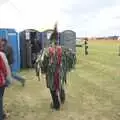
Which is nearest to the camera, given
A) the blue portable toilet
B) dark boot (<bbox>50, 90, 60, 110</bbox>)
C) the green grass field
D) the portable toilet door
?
the green grass field

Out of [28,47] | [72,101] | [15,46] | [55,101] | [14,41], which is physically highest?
[14,41]

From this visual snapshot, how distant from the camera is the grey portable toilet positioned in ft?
65.3

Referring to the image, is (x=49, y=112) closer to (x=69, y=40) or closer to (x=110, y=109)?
(x=110, y=109)

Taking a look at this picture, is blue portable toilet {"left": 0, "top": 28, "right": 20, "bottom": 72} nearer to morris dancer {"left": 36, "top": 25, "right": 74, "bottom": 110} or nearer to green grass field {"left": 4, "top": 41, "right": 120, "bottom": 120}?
green grass field {"left": 4, "top": 41, "right": 120, "bottom": 120}

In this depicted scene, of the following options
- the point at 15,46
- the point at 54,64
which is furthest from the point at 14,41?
the point at 54,64

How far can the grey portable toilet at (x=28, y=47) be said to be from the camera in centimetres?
1991

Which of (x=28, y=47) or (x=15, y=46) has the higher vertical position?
(x=15, y=46)

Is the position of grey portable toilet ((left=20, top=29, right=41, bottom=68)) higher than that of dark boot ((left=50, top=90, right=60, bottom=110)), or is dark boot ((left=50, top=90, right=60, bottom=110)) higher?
grey portable toilet ((left=20, top=29, right=41, bottom=68))

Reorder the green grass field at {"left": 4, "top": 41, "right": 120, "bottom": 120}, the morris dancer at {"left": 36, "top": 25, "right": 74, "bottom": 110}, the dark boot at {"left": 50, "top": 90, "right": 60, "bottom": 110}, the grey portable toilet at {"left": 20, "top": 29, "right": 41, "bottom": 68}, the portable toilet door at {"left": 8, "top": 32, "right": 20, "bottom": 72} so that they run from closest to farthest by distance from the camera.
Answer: the green grass field at {"left": 4, "top": 41, "right": 120, "bottom": 120} → the morris dancer at {"left": 36, "top": 25, "right": 74, "bottom": 110} → the dark boot at {"left": 50, "top": 90, "right": 60, "bottom": 110} → the portable toilet door at {"left": 8, "top": 32, "right": 20, "bottom": 72} → the grey portable toilet at {"left": 20, "top": 29, "right": 41, "bottom": 68}

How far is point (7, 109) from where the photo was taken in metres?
9.69

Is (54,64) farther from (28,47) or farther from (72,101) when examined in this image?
(28,47)

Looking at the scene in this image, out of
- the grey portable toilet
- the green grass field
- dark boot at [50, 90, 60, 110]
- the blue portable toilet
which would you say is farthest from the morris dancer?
the grey portable toilet

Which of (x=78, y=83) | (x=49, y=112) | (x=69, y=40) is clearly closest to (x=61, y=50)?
(x=49, y=112)

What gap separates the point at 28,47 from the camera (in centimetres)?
1986
